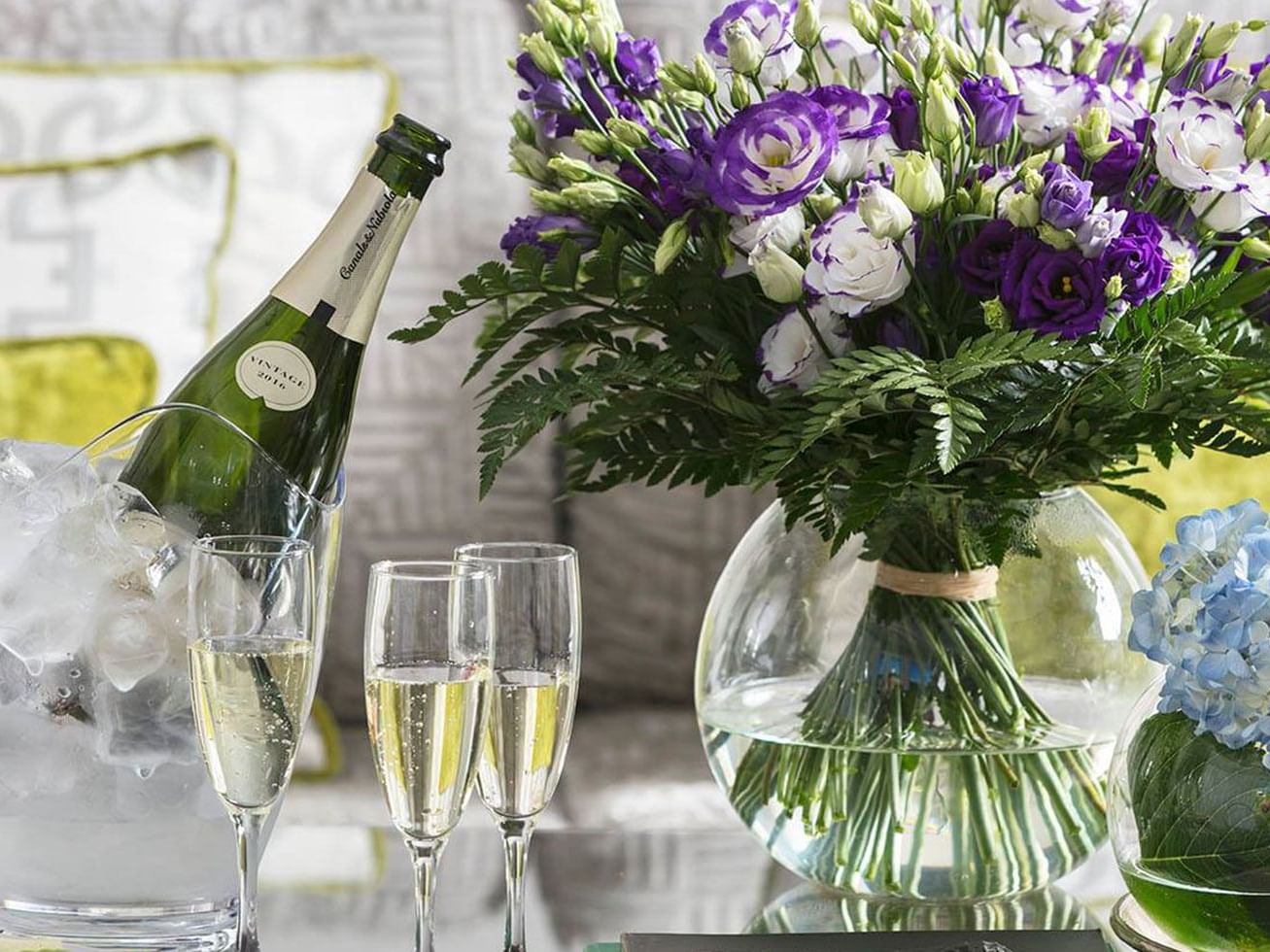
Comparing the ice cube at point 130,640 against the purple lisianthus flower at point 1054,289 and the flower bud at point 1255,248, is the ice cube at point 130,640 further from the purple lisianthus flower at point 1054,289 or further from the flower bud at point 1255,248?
the flower bud at point 1255,248

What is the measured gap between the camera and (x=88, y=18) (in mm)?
1717

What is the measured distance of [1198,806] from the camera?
74 cm

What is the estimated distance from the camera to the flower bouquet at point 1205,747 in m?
0.72

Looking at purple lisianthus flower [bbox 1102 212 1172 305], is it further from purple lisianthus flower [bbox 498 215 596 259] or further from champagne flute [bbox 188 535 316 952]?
champagne flute [bbox 188 535 316 952]

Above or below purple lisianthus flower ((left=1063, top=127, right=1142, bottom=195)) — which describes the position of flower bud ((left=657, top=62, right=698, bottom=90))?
above

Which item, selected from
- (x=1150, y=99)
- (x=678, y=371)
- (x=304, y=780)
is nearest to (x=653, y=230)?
(x=678, y=371)

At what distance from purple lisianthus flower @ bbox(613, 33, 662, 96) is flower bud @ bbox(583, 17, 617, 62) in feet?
0.07

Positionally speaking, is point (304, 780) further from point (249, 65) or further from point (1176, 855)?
point (1176, 855)

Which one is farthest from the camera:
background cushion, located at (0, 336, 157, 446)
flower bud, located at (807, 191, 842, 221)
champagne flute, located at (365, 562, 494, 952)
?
background cushion, located at (0, 336, 157, 446)

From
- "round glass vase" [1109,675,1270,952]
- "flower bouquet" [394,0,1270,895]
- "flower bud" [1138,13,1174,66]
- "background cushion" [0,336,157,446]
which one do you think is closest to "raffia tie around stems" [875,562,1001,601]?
"flower bouquet" [394,0,1270,895]

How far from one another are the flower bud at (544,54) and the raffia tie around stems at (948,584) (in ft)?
1.02

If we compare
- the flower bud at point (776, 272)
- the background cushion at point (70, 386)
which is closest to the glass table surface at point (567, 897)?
the flower bud at point (776, 272)

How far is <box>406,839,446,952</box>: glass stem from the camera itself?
0.70 meters

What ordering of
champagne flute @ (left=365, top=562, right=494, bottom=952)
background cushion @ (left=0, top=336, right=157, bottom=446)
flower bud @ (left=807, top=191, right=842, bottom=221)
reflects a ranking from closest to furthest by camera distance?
champagne flute @ (left=365, top=562, right=494, bottom=952) → flower bud @ (left=807, top=191, right=842, bottom=221) → background cushion @ (left=0, top=336, right=157, bottom=446)
